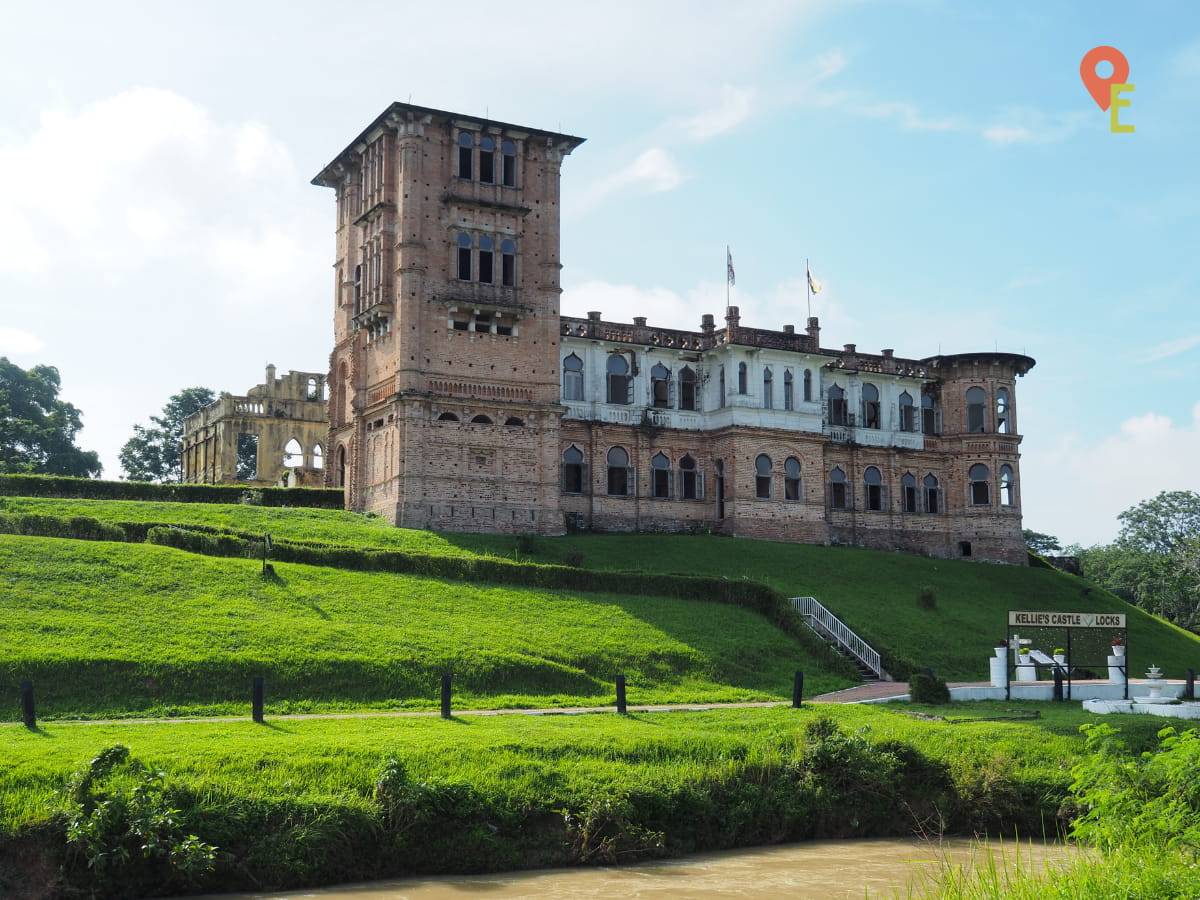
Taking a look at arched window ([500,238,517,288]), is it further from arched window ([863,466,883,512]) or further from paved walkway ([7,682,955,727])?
paved walkway ([7,682,955,727])

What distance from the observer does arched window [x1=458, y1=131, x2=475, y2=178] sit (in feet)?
167

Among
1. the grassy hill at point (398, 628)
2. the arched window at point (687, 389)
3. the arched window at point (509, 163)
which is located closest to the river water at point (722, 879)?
the grassy hill at point (398, 628)

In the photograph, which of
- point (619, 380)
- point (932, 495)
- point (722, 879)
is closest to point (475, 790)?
point (722, 879)

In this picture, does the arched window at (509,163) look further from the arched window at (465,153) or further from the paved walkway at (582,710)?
the paved walkway at (582,710)

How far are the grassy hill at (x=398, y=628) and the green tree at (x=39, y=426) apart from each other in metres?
30.7

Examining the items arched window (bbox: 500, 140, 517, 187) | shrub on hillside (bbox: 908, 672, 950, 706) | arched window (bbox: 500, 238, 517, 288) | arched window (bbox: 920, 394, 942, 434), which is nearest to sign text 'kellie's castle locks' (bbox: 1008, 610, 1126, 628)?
shrub on hillside (bbox: 908, 672, 950, 706)

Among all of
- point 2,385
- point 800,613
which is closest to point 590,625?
point 800,613

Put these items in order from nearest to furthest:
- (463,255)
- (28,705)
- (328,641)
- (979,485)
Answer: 1. (28,705)
2. (328,641)
3. (463,255)
4. (979,485)

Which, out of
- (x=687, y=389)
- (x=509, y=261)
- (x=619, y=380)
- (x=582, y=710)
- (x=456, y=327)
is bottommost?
(x=582, y=710)

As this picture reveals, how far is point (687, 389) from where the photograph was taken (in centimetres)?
A: 5806

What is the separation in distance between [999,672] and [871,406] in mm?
31269

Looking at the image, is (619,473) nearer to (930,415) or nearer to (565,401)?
(565,401)

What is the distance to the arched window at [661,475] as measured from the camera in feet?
183

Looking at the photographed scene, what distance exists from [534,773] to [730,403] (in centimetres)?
3705
